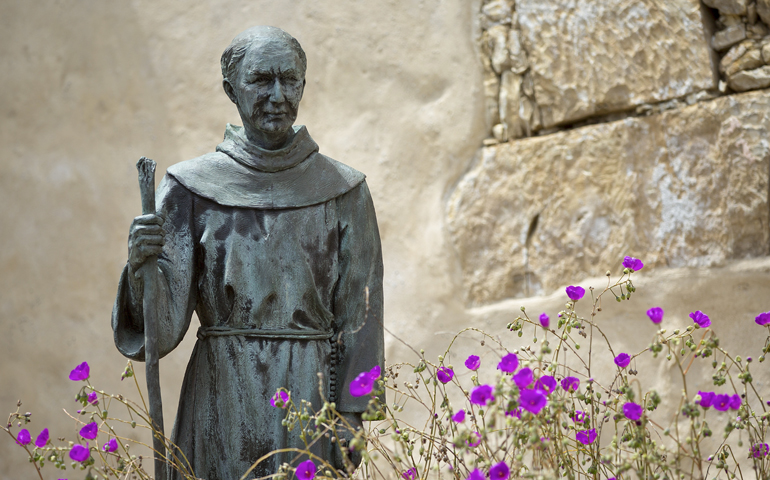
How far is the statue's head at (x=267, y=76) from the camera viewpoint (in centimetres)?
173

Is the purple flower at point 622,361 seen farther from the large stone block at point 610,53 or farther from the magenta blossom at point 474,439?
the large stone block at point 610,53

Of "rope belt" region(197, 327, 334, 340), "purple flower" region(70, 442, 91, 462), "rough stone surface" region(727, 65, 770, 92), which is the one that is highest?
"rough stone surface" region(727, 65, 770, 92)

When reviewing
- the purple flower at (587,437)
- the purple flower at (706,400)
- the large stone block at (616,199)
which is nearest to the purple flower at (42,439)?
the purple flower at (587,437)

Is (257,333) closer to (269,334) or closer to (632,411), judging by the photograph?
(269,334)

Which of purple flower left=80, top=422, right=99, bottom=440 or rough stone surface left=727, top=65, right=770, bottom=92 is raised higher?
rough stone surface left=727, top=65, right=770, bottom=92

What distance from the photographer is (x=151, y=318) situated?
1.64m

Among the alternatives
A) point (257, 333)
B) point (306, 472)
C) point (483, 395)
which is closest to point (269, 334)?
point (257, 333)

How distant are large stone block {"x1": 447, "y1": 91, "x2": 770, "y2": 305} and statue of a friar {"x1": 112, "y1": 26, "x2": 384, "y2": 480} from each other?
202cm

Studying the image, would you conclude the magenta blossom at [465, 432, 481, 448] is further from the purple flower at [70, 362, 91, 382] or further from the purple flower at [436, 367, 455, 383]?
the purple flower at [70, 362, 91, 382]

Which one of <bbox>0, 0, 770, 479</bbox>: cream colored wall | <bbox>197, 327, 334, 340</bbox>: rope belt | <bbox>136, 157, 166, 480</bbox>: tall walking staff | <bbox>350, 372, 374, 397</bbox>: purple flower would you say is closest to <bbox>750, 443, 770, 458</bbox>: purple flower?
<bbox>350, 372, 374, 397</bbox>: purple flower

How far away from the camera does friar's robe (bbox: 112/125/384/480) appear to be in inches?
68.1

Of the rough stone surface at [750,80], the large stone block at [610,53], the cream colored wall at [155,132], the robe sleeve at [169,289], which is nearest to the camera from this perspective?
the robe sleeve at [169,289]

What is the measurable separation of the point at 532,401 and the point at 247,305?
72 centimetres

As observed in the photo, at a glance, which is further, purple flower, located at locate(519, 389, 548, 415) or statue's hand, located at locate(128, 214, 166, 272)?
statue's hand, located at locate(128, 214, 166, 272)
